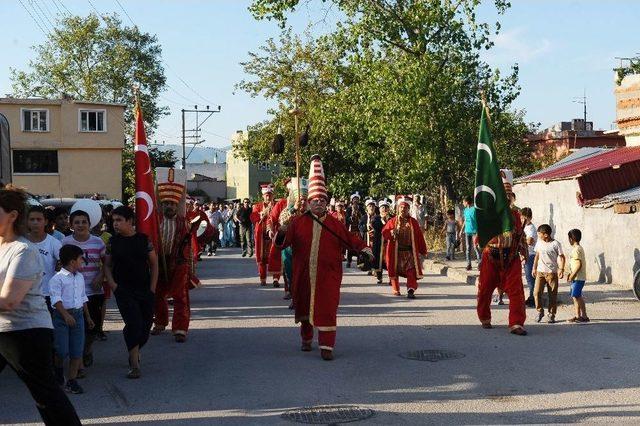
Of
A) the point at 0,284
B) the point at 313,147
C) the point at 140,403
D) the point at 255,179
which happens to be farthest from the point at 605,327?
the point at 255,179

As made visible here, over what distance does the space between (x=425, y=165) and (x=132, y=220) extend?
16.6 m

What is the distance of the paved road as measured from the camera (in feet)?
24.8

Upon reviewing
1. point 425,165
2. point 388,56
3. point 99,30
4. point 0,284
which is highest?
point 99,30

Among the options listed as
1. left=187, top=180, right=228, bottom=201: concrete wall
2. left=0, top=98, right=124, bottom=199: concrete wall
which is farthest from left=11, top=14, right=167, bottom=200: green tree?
left=187, top=180, right=228, bottom=201: concrete wall

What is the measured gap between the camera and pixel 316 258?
1082 cm

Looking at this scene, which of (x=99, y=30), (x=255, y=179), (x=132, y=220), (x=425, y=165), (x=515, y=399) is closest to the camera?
(x=515, y=399)

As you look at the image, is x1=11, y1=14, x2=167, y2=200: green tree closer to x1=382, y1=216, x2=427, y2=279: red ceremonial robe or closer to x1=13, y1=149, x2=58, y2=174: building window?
x1=13, y1=149, x2=58, y2=174: building window

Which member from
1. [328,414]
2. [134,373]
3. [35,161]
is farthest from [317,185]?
[35,161]

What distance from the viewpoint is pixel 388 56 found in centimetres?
2641

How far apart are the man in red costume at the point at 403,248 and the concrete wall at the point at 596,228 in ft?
11.6

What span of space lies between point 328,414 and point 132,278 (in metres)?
2.80

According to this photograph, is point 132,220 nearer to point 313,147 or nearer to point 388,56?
point 388,56

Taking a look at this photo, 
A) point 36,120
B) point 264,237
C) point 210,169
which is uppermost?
point 210,169

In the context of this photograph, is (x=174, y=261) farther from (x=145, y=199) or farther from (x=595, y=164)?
(x=595, y=164)
